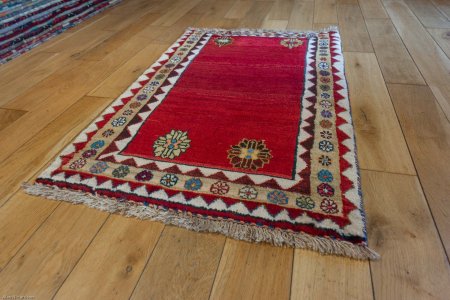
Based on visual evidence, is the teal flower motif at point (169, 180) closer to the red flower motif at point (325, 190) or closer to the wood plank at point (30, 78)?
the red flower motif at point (325, 190)

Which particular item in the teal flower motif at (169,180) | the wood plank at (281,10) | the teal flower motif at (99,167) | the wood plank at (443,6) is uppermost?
the wood plank at (281,10)

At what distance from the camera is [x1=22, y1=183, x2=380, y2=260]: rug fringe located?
30.1 inches

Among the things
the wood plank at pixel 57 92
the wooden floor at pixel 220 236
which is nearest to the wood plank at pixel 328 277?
the wooden floor at pixel 220 236

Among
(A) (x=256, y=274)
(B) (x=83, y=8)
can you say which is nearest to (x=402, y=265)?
(A) (x=256, y=274)

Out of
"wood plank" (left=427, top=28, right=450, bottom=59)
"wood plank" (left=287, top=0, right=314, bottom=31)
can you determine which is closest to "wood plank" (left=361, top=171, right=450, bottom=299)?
"wood plank" (left=427, top=28, right=450, bottom=59)

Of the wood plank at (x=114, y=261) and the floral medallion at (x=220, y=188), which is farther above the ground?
the floral medallion at (x=220, y=188)

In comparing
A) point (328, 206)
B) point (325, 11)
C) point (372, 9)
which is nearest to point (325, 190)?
point (328, 206)

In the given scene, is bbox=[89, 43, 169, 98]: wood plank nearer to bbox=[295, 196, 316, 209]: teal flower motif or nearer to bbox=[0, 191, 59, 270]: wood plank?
bbox=[0, 191, 59, 270]: wood plank

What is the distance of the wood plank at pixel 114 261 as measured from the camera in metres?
0.72

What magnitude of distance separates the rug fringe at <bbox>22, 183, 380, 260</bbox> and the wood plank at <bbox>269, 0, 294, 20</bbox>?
1729mm

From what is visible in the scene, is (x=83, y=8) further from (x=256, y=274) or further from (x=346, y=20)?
(x=256, y=274)

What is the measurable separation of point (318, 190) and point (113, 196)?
0.64 metres

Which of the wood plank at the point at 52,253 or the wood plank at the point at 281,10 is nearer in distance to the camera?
the wood plank at the point at 52,253

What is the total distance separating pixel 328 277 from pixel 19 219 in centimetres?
89
